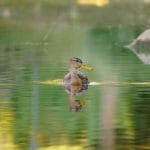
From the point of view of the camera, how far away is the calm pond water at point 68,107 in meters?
8.30

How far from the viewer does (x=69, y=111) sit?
10.2 m

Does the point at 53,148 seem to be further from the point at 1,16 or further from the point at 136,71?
the point at 1,16

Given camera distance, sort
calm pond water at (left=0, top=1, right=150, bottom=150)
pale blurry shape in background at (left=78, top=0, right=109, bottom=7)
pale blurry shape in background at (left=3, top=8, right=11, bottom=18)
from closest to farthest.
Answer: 1. calm pond water at (left=0, top=1, right=150, bottom=150)
2. pale blurry shape in background at (left=78, top=0, right=109, bottom=7)
3. pale blurry shape in background at (left=3, top=8, right=11, bottom=18)

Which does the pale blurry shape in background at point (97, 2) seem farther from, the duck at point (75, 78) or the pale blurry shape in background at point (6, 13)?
the duck at point (75, 78)

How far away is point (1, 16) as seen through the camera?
39.6 metres

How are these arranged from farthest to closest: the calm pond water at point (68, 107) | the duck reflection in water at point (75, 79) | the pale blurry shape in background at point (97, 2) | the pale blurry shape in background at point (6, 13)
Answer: the pale blurry shape in background at point (6, 13) → the pale blurry shape in background at point (97, 2) → the duck reflection in water at point (75, 79) → the calm pond water at point (68, 107)

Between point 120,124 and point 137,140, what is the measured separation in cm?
97

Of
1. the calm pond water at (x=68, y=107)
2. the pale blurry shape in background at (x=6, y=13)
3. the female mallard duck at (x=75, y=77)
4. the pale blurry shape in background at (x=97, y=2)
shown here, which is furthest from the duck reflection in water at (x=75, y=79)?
the pale blurry shape in background at (x=6, y=13)

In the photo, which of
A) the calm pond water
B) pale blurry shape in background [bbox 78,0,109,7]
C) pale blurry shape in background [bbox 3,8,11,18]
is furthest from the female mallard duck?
pale blurry shape in background [bbox 3,8,11,18]

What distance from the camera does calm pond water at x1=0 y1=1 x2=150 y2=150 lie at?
327 inches

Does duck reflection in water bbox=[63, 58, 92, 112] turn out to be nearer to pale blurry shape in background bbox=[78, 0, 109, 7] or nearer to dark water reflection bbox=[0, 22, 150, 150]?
dark water reflection bbox=[0, 22, 150, 150]

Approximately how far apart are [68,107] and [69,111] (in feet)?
1.14

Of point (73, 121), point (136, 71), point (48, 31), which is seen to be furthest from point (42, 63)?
point (48, 31)

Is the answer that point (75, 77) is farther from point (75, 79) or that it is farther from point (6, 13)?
point (6, 13)
